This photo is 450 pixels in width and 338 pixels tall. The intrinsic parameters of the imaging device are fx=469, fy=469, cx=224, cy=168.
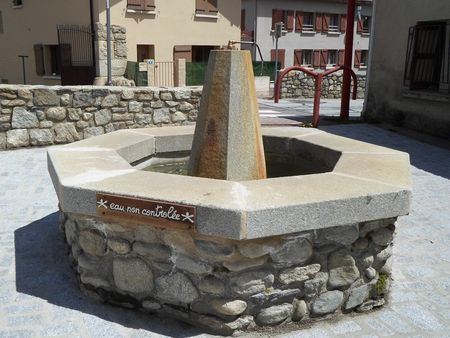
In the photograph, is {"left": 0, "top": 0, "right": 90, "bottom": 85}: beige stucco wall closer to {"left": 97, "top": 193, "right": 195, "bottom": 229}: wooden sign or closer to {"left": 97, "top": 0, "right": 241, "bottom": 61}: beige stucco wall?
{"left": 97, "top": 0, "right": 241, "bottom": 61}: beige stucco wall

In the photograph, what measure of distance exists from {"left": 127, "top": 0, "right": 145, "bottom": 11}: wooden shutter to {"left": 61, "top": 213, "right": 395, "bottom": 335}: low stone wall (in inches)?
725

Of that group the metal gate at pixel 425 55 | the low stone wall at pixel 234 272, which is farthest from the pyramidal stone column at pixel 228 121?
the metal gate at pixel 425 55

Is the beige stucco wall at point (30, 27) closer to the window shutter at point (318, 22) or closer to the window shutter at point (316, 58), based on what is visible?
the window shutter at point (316, 58)

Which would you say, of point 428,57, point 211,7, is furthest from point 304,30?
point 428,57

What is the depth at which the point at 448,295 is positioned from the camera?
142 inches

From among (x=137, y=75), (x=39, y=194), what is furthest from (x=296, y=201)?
(x=137, y=75)

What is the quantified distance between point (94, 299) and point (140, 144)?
1.72 metres

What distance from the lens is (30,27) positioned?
22000 millimetres

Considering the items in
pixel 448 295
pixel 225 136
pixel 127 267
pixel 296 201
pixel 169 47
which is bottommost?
pixel 448 295

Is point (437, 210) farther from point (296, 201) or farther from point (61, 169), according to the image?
point (61, 169)

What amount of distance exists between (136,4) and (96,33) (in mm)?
2558

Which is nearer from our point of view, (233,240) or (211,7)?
(233,240)

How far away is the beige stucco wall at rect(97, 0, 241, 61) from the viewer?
20.2m

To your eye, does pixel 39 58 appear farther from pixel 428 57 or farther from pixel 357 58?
pixel 357 58
